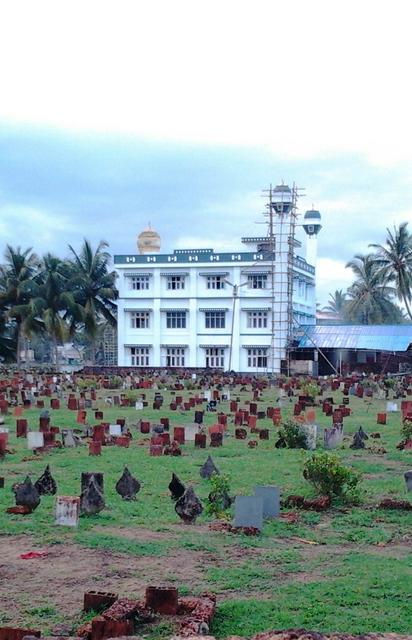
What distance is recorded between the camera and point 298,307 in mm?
61125

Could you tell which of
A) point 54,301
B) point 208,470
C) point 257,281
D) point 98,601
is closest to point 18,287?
point 54,301

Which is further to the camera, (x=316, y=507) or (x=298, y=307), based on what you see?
(x=298, y=307)

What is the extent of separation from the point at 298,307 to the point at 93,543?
53.3 meters

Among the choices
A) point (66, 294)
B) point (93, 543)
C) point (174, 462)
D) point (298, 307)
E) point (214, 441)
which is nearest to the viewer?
point (93, 543)

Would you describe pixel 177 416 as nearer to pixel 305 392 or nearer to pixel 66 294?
pixel 305 392

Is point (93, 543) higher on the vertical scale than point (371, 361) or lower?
lower

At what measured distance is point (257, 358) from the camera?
189 feet

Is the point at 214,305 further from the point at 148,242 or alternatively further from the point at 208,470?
the point at 208,470

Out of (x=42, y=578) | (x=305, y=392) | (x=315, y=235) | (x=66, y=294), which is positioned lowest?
(x=42, y=578)

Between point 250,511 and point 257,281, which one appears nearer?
point 250,511

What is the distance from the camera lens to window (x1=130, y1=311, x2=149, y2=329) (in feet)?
194

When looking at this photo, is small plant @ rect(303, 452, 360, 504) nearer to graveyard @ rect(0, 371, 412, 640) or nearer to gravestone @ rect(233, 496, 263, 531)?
graveyard @ rect(0, 371, 412, 640)

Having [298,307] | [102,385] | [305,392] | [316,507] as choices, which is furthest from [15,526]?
[298,307]

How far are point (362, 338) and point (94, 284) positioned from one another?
1935 centimetres
